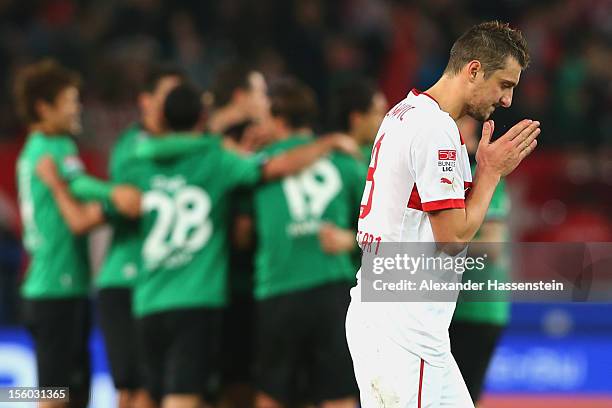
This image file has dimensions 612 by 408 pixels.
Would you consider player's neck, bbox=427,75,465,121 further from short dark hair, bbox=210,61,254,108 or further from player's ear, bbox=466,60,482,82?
short dark hair, bbox=210,61,254,108

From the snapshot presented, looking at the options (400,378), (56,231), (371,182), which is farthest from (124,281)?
(400,378)

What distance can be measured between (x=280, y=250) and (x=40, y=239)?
149 cm

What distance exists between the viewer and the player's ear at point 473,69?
4395 millimetres

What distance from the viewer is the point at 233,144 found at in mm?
7461

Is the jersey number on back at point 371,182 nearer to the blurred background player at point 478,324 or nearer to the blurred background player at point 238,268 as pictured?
the blurred background player at point 478,324

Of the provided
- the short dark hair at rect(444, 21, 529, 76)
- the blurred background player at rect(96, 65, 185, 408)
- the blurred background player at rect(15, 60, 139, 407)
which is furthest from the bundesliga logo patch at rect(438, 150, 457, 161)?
the blurred background player at rect(96, 65, 185, 408)

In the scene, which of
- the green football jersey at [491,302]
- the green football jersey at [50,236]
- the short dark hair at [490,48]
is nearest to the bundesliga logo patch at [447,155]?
the short dark hair at [490,48]

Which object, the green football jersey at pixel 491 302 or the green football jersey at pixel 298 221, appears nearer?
the green football jersey at pixel 491 302

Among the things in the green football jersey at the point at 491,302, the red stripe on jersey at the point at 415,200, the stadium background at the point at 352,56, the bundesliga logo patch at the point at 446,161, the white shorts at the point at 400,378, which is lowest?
Result: the white shorts at the point at 400,378

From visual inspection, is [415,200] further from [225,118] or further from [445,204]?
[225,118]

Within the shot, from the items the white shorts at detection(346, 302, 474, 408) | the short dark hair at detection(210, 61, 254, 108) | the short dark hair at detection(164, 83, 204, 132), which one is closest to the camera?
the white shorts at detection(346, 302, 474, 408)

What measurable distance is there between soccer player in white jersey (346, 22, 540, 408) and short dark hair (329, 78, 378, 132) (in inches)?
103

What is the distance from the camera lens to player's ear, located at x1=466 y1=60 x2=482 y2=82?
4.39 metres

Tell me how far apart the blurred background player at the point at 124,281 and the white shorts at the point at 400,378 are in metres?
2.95
